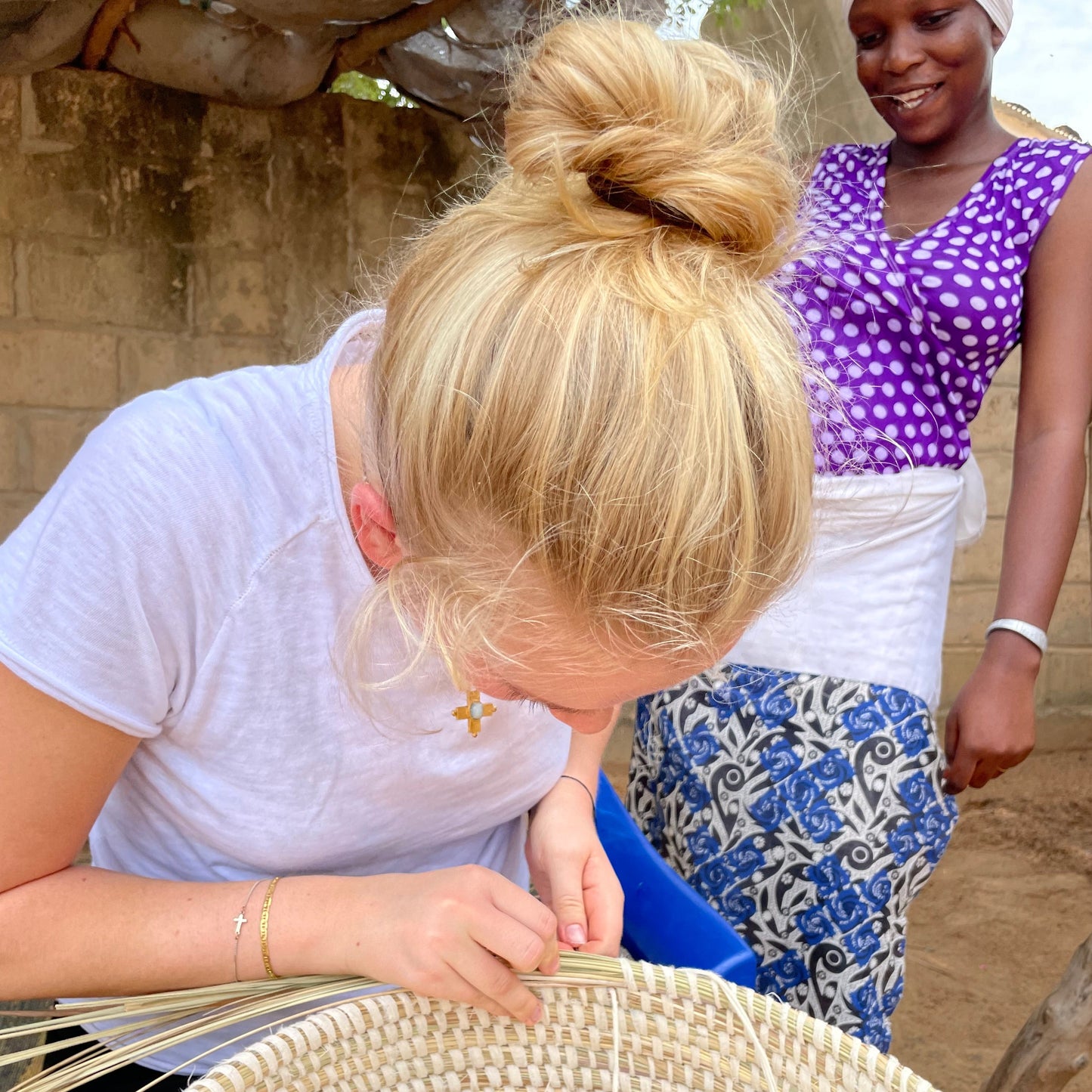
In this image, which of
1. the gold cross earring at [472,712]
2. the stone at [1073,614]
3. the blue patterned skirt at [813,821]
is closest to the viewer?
the gold cross earring at [472,712]

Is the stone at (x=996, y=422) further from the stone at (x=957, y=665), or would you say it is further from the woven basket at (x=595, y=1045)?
the woven basket at (x=595, y=1045)

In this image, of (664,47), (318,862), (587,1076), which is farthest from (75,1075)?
(664,47)

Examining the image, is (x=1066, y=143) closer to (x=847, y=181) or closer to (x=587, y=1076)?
(x=847, y=181)

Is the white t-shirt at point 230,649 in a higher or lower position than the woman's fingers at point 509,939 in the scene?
higher

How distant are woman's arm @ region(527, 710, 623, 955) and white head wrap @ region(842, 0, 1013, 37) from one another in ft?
3.66

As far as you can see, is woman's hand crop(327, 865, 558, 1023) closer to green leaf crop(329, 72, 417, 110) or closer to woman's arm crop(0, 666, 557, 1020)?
woman's arm crop(0, 666, 557, 1020)

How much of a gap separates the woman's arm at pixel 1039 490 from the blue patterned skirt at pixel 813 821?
7 centimetres

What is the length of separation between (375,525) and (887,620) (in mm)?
795

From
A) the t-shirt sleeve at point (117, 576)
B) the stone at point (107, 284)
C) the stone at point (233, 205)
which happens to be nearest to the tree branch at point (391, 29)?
the stone at point (233, 205)

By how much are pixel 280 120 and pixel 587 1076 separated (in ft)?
9.51

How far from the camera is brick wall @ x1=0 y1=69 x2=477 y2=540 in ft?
10.1

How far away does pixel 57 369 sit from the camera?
3152mm

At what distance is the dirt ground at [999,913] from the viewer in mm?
2688

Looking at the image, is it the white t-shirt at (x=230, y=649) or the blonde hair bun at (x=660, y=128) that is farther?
the white t-shirt at (x=230, y=649)
